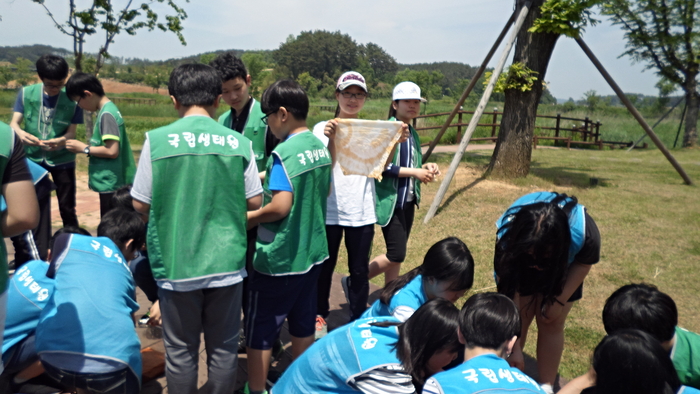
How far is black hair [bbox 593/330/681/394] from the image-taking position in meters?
1.75

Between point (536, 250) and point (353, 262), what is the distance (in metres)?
1.24

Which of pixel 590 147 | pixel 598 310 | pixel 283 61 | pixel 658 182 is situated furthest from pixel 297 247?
pixel 283 61

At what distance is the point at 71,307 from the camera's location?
7.18 ft

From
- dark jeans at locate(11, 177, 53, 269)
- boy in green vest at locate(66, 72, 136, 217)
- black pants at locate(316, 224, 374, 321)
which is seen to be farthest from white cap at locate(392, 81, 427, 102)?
dark jeans at locate(11, 177, 53, 269)

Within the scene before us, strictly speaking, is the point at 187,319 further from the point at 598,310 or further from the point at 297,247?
the point at 598,310

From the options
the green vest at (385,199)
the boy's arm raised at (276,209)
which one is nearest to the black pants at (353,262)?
the green vest at (385,199)

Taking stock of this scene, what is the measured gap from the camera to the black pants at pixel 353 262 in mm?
3158

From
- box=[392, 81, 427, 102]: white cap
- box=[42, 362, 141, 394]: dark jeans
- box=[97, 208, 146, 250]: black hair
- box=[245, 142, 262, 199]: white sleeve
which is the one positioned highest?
box=[392, 81, 427, 102]: white cap

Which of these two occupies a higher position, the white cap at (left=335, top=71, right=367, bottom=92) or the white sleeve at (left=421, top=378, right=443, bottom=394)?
the white cap at (left=335, top=71, right=367, bottom=92)

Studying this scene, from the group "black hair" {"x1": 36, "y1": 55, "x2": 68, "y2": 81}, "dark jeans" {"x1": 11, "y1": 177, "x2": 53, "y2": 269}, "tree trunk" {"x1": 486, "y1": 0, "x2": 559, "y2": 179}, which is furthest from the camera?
"tree trunk" {"x1": 486, "y1": 0, "x2": 559, "y2": 179}

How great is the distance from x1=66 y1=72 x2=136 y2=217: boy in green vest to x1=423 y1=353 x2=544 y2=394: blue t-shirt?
3.20 m

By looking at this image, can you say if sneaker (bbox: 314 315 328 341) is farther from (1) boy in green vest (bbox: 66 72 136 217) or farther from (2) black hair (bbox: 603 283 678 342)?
(1) boy in green vest (bbox: 66 72 136 217)

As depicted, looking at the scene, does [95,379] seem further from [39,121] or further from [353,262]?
[39,121]

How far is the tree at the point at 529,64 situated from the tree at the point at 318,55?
7468cm
